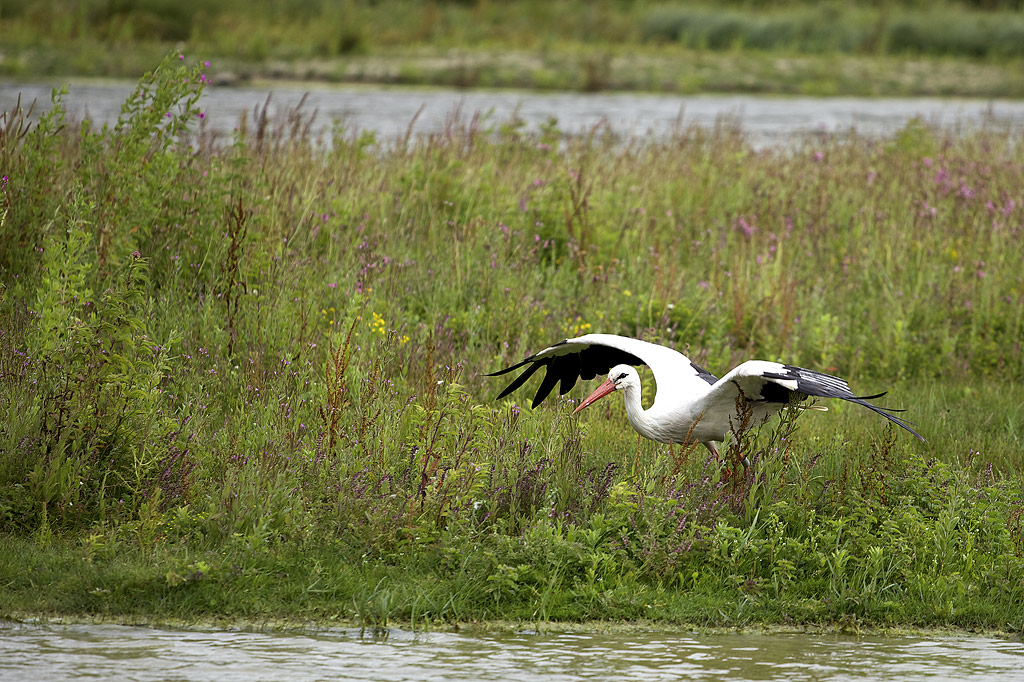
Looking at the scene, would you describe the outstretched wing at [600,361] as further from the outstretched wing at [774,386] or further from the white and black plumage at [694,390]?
the outstretched wing at [774,386]

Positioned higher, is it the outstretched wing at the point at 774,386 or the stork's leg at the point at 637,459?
the outstretched wing at the point at 774,386

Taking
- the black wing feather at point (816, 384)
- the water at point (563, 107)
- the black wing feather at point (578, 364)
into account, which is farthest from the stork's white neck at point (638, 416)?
the water at point (563, 107)

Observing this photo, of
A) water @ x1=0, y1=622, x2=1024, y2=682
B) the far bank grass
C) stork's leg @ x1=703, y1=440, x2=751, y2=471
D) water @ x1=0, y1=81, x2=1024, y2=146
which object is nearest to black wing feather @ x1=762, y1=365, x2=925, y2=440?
stork's leg @ x1=703, y1=440, x2=751, y2=471

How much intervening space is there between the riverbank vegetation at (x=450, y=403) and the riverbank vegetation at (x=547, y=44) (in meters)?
20.4

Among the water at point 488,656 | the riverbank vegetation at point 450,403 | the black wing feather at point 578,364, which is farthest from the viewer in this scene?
the black wing feather at point 578,364

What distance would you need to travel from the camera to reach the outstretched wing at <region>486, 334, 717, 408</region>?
18.8 feet

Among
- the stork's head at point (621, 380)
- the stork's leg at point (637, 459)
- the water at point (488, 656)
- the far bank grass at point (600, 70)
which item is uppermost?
the far bank grass at point (600, 70)

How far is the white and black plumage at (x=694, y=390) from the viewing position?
4980 mm

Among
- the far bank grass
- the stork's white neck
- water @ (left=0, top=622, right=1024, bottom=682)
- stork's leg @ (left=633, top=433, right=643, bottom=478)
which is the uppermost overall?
the far bank grass

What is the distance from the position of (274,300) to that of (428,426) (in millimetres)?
2035

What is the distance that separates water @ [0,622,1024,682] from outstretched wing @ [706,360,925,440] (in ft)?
2.92

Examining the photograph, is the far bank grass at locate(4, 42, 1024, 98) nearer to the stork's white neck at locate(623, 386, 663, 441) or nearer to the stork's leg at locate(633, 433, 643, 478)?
the stork's leg at locate(633, 433, 643, 478)

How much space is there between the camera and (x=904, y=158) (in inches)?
468

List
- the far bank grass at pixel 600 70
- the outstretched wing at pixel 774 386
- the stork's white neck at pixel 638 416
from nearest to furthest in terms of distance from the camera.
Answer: the outstretched wing at pixel 774 386 → the stork's white neck at pixel 638 416 → the far bank grass at pixel 600 70
